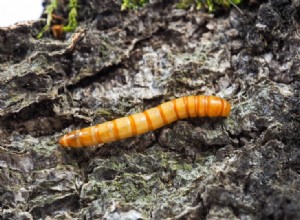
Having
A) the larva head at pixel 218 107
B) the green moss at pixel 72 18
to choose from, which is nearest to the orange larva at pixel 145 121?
the larva head at pixel 218 107

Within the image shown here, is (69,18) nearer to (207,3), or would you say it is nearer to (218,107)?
(207,3)

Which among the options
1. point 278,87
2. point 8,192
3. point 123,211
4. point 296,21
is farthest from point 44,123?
point 296,21

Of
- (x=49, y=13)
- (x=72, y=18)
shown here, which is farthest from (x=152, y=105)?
(x=49, y=13)

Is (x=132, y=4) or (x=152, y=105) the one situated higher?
(x=132, y=4)

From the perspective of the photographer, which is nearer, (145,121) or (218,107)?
(218,107)

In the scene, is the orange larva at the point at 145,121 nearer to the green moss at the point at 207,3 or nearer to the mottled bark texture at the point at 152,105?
the mottled bark texture at the point at 152,105

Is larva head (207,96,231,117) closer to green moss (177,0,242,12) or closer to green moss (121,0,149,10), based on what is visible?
green moss (177,0,242,12)

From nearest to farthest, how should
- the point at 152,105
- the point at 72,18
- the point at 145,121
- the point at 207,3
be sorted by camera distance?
the point at 145,121 < the point at 152,105 < the point at 207,3 < the point at 72,18

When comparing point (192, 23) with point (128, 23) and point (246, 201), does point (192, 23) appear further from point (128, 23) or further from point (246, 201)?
point (246, 201)

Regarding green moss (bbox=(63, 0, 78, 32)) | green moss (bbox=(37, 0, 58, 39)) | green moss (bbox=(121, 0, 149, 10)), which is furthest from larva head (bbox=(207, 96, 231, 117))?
green moss (bbox=(37, 0, 58, 39))
